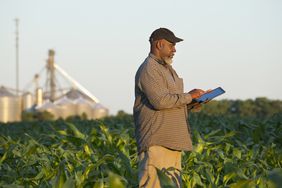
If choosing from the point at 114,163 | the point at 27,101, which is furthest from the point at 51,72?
the point at 114,163

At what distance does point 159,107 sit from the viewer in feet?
21.7

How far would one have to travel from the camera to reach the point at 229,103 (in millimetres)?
67875

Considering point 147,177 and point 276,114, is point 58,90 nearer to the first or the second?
point 276,114

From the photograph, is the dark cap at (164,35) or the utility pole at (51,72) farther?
the utility pole at (51,72)

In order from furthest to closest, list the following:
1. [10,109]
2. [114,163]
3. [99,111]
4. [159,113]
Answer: [99,111]
[10,109]
[114,163]
[159,113]

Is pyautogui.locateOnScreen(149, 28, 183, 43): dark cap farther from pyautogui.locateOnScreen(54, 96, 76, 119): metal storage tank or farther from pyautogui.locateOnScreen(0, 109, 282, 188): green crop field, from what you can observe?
pyautogui.locateOnScreen(54, 96, 76, 119): metal storage tank

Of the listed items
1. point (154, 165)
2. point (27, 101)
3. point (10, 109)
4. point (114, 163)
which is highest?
point (154, 165)

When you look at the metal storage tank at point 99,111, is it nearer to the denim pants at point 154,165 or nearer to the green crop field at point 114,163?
the green crop field at point 114,163

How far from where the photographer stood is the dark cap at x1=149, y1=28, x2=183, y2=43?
676cm

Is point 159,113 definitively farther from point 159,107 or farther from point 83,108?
point 83,108

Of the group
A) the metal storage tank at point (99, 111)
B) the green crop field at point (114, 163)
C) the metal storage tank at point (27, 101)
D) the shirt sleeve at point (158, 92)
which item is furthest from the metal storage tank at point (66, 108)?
the shirt sleeve at point (158, 92)

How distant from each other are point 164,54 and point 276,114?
30.5 ft

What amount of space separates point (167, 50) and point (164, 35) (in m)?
0.12

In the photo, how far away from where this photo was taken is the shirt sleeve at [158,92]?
6598 mm
